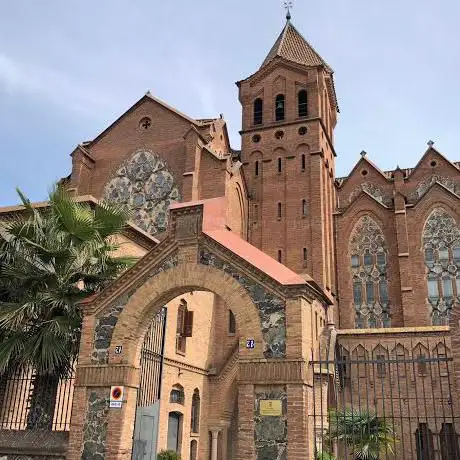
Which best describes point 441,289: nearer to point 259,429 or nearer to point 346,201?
point 346,201

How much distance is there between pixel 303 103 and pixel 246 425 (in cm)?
2897

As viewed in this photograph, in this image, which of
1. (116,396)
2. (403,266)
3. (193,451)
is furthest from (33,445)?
(403,266)

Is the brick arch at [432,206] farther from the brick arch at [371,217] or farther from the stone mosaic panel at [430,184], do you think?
the brick arch at [371,217]

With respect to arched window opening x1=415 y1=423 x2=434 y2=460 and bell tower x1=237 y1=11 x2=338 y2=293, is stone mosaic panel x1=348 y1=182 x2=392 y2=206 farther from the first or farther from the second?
arched window opening x1=415 y1=423 x2=434 y2=460

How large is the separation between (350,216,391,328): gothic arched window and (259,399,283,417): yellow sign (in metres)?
24.1

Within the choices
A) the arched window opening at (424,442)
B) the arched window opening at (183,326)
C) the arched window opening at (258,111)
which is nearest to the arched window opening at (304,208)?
the arched window opening at (258,111)

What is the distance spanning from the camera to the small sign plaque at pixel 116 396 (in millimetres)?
13391

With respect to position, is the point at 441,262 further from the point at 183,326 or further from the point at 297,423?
the point at 297,423

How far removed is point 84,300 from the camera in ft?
47.9

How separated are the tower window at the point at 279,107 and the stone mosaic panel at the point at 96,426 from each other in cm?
2762

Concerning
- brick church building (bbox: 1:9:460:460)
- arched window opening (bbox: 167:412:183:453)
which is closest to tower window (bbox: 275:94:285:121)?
brick church building (bbox: 1:9:460:460)

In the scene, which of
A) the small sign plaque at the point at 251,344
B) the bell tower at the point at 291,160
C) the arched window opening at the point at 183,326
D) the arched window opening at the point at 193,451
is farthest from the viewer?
the bell tower at the point at 291,160

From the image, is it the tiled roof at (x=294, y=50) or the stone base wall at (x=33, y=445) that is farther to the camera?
the tiled roof at (x=294, y=50)

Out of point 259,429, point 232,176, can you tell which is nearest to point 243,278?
point 259,429
